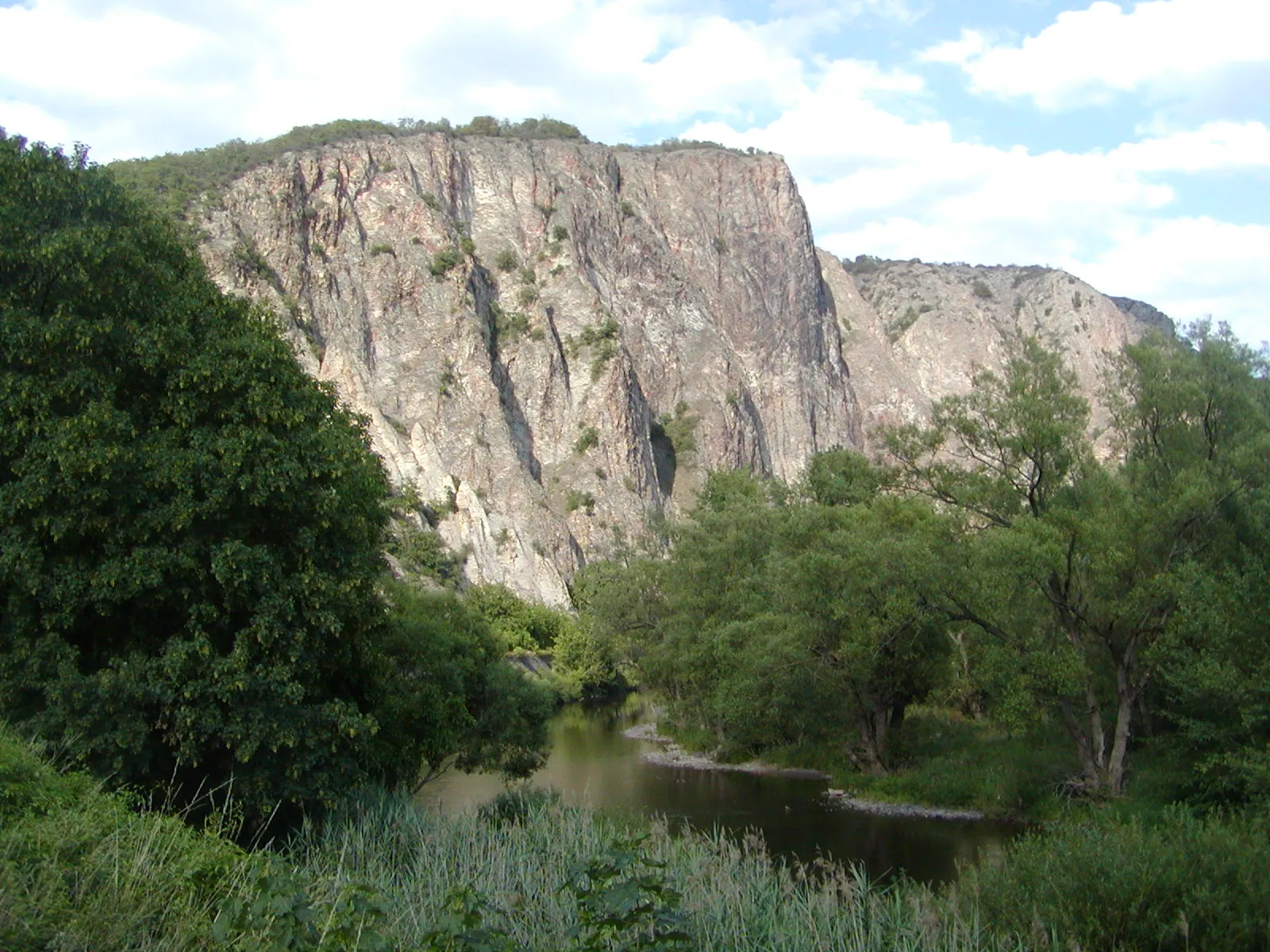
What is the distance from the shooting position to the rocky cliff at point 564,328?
2795 inches

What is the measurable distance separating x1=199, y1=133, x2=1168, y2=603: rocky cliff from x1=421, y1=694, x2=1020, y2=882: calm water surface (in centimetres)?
3521

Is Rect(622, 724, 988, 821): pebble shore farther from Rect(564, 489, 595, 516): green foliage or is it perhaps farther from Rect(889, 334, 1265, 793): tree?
Rect(564, 489, 595, 516): green foliage

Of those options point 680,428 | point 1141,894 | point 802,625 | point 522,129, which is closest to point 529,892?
point 1141,894

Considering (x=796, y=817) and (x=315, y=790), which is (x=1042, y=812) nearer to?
(x=796, y=817)

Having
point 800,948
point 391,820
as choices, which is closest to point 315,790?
point 391,820

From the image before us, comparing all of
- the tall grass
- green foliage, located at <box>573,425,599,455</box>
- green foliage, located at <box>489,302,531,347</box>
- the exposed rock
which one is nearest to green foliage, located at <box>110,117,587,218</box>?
green foliage, located at <box>489,302,531,347</box>

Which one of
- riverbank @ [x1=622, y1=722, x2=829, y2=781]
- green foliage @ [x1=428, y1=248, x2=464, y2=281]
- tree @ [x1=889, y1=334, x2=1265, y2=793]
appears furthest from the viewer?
green foliage @ [x1=428, y1=248, x2=464, y2=281]

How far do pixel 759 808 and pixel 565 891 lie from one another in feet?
59.8

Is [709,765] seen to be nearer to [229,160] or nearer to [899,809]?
[899,809]

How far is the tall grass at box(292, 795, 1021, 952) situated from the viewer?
29.3 ft

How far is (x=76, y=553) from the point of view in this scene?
14.1 meters

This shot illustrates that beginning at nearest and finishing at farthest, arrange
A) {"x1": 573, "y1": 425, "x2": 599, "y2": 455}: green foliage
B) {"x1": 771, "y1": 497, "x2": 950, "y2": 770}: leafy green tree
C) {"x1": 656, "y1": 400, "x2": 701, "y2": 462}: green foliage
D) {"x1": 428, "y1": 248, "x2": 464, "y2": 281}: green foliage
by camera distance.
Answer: {"x1": 771, "y1": 497, "x2": 950, "y2": 770}: leafy green tree < {"x1": 428, "y1": 248, "x2": 464, "y2": 281}: green foliage < {"x1": 573, "y1": 425, "x2": 599, "y2": 455}: green foliage < {"x1": 656, "y1": 400, "x2": 701, "y2": 462}: green foliage

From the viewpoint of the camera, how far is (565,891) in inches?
385

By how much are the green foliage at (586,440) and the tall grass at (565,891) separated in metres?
64.7
